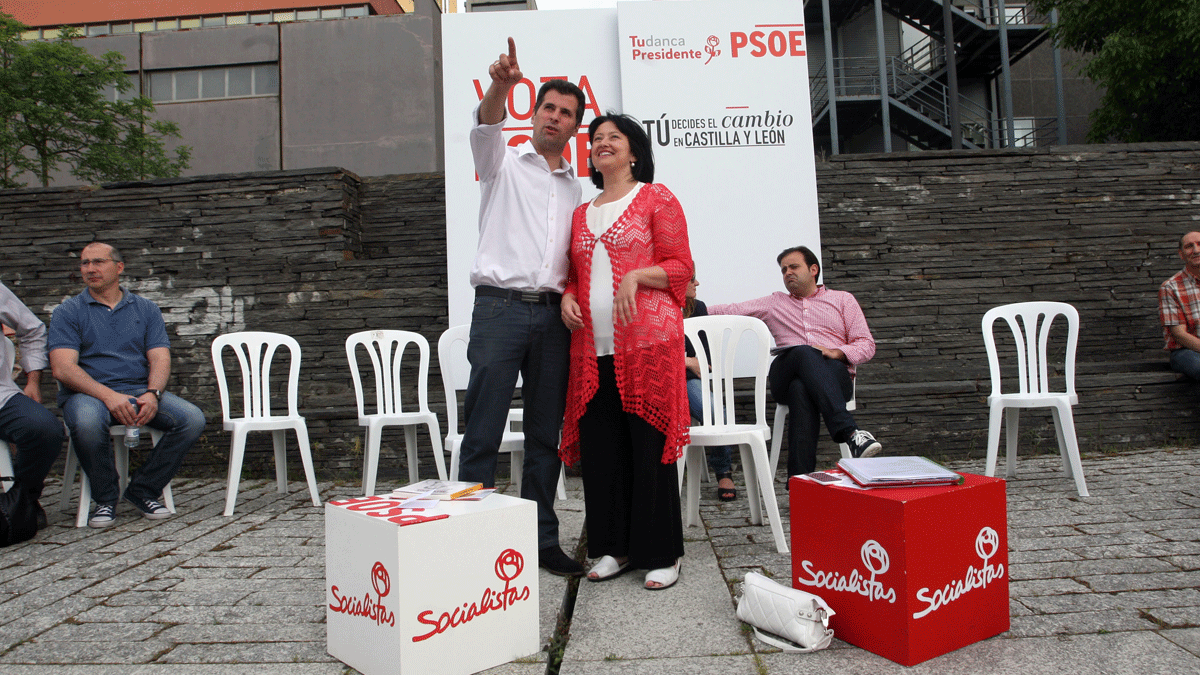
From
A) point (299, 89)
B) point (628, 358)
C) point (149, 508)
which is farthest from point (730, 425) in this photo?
point (299, 89)

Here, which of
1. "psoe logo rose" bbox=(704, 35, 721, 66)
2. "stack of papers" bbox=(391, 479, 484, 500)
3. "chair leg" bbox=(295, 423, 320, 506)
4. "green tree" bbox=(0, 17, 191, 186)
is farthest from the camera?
"green tree" bbox=(0, 17, 191, 186)

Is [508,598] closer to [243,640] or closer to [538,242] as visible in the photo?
[243,640]

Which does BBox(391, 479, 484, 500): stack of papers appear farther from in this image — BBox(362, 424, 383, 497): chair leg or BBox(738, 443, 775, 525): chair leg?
BBox(362, 424, 383, 497): chair leg

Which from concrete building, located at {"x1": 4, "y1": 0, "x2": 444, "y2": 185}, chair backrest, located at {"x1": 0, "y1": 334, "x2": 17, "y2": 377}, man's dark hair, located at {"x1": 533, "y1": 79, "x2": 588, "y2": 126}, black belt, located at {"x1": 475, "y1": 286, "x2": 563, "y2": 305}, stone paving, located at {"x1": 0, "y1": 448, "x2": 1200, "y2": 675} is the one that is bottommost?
stone paving, located at {"x1": 0, "y1": 448, "x2": 1200, "y2": 675}

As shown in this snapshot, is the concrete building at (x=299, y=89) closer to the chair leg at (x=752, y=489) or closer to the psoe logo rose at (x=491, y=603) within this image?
the chair leg at (x=752, y=489)

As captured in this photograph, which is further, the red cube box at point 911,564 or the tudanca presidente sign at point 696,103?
the tudanca presidente sign at point 696,103

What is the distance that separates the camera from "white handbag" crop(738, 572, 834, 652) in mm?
1712

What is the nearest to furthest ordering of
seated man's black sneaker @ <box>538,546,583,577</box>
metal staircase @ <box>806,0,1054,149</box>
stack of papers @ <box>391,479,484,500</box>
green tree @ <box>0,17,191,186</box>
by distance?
stack of papers @ <box>391,479,484,500</box> → seated man's black sneaker @ <box>538,546,583,577</box> → green tree @ <box>0,17,191,186</box> → metal staircase @ <box>806,0,1054,149</box>

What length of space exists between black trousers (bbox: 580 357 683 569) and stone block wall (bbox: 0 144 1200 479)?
2750mm

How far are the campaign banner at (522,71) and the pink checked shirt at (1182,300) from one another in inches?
143

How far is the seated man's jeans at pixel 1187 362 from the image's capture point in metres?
4.45

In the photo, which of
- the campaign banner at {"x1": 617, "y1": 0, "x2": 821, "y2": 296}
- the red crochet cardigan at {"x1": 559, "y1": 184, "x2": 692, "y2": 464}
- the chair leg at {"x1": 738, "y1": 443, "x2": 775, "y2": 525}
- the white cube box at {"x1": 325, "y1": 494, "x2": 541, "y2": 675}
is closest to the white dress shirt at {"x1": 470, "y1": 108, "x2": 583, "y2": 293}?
the red crochet cardigan at {"x1": 559, "y1": 184, "x2": 692, "y2": 464}


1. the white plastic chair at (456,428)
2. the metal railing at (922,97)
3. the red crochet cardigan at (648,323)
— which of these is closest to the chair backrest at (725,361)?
the red crochet cardigan at (648,323)

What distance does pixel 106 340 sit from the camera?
351 cm
